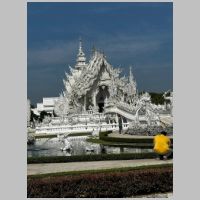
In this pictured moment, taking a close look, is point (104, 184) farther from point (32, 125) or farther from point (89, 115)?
point (32, 125)

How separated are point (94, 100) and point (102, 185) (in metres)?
43.3

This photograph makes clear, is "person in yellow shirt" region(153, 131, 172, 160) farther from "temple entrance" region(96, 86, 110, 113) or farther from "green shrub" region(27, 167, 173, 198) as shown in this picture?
"temple entrance" region(96, 86, 110, 113)

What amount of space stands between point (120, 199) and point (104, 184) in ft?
1.95

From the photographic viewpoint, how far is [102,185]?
377 inches

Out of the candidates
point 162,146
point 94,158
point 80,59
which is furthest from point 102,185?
point 80,59

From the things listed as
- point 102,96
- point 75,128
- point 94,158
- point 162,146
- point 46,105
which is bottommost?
point 75,128

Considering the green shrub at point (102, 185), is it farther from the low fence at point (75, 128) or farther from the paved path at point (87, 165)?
the low fence at point (75, 128)

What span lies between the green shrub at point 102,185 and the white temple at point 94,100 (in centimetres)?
2647

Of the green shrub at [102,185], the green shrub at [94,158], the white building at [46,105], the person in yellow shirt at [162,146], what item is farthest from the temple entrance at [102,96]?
the green shrub at [102,185]

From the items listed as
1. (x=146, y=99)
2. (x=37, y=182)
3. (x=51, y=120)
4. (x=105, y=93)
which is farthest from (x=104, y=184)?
(x=105, y=93)

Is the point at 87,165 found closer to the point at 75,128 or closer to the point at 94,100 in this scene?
the point at 75,128

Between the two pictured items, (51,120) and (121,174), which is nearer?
(121,174)

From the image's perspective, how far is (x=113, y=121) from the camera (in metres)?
42.9

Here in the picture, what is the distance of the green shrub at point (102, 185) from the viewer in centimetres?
938
